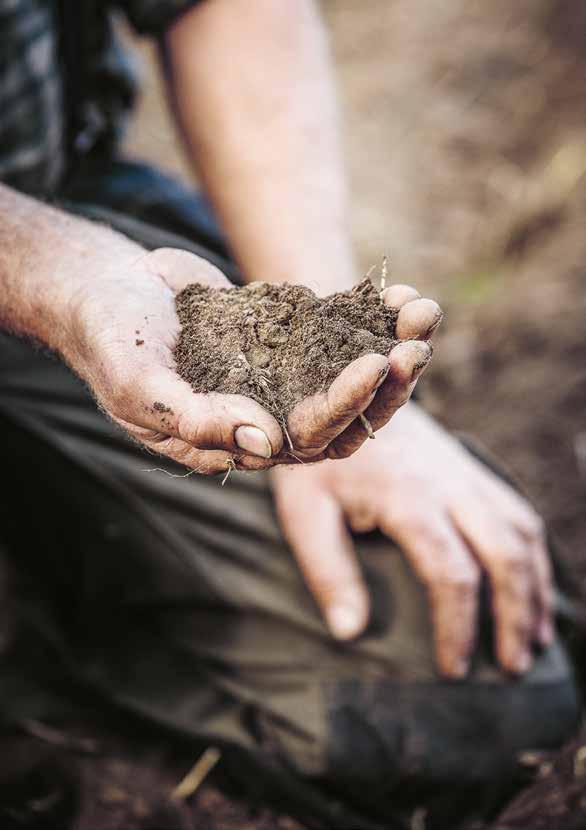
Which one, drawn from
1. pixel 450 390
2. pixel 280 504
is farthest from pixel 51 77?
pixel 450 390

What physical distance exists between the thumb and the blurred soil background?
503 mm

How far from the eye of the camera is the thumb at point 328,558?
165cm

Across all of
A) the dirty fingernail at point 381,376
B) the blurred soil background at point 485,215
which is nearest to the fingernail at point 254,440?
the dirty fingernail at point 381,376

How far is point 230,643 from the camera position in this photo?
1.77 meters

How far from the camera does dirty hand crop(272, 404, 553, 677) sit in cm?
164

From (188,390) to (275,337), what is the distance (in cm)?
19

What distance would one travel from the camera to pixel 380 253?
3.63 metres

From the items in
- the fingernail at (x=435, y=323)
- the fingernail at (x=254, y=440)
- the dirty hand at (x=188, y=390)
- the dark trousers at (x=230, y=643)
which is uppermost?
the fingernail at (x=435, y=323)

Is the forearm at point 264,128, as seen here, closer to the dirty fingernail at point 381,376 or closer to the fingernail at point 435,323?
the fingernail at point 435,323

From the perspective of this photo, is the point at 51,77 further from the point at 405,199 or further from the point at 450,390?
the point at 405,199

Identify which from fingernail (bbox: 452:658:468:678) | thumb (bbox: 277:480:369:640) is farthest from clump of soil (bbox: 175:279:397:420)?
fingernail (bbox: 452:658:468:678)

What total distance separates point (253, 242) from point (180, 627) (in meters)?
1.04

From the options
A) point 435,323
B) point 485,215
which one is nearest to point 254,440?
point 435,323

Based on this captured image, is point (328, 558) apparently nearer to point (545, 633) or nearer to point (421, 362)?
point (545, 633)
